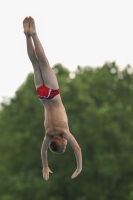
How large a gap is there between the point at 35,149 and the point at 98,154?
139 inches

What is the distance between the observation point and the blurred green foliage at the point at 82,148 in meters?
39.2

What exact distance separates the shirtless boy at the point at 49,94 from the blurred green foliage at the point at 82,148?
73.8 ft

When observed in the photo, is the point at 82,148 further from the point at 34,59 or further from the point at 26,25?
the point at 26,25

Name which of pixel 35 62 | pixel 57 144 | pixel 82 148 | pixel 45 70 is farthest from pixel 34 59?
pixel 82 148

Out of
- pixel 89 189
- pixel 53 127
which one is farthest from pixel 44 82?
pixel 89 189

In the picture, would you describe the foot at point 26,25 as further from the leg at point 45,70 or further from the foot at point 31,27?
the leg at point 45,70

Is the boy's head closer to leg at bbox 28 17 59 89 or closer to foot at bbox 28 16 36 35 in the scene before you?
leg at bbox 28 17 59 89

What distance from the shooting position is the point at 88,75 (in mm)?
46000

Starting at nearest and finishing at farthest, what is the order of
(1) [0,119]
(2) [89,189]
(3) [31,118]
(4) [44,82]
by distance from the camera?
(4) [44,82] < (2) [89,189] < (3) [31,118] < (1) [0,119]

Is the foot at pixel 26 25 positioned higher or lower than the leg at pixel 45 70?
higher

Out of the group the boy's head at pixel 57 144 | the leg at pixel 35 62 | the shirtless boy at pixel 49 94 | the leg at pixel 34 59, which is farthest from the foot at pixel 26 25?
the boy's head at pixel 57 144

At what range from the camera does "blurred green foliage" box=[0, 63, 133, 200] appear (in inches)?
1542

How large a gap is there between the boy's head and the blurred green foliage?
2256 cm

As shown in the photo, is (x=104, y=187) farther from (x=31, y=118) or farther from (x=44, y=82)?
(x=44, y=82)
